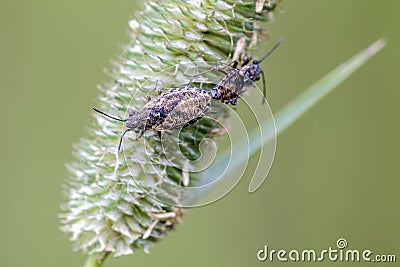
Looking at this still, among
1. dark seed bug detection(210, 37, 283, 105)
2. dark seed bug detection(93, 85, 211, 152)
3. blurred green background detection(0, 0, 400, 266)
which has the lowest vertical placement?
dark seed bug detection(93, 85, 211, 152)

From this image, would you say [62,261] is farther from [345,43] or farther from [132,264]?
[345,43]

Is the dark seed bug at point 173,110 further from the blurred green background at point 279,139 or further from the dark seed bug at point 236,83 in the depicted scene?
the blurred green background at point 279,139

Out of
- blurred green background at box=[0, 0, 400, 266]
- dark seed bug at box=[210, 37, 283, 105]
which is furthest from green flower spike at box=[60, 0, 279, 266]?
blurred green background at box=[0, 0, 400, 266]

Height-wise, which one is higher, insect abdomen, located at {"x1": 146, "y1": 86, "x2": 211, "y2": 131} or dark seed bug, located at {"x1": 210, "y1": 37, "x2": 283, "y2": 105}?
dark seed bug, located at {"x1": 210, "y1": 37, "x2": 283, "y2": 105}

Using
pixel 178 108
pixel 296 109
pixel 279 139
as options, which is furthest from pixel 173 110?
pixel 279 139

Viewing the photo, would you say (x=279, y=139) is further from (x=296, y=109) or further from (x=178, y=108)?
(x=178, y=108)

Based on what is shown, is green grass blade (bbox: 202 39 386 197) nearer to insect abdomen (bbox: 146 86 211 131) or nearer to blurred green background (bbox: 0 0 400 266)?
insect abdomen (bbox: 146 86 211 131)
